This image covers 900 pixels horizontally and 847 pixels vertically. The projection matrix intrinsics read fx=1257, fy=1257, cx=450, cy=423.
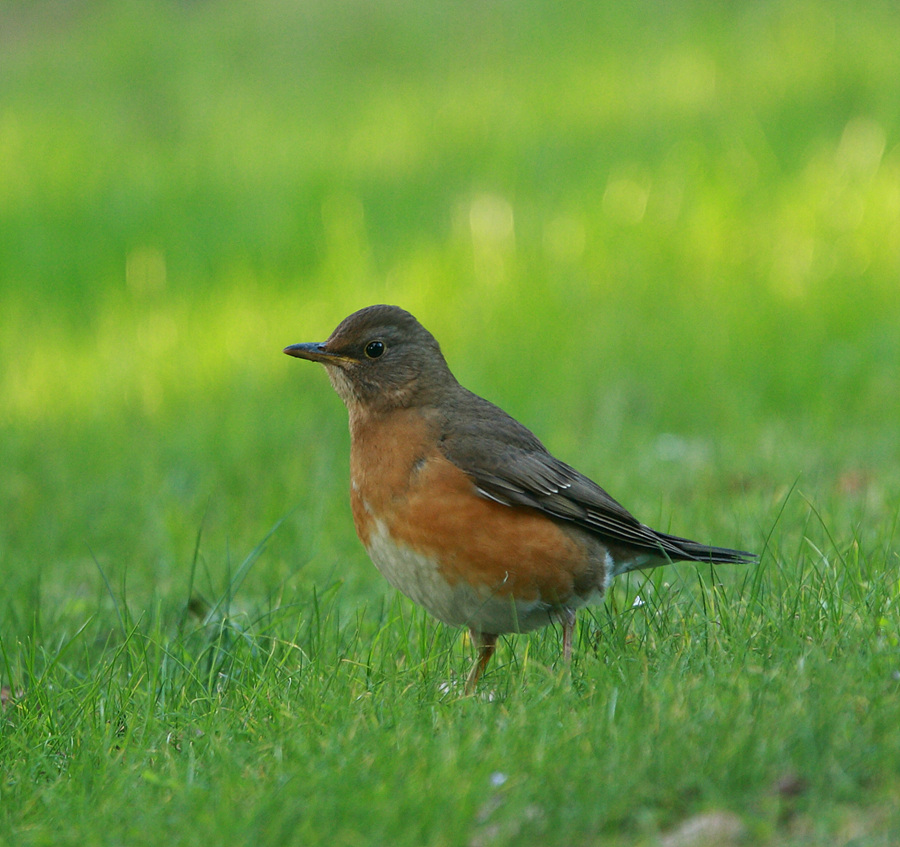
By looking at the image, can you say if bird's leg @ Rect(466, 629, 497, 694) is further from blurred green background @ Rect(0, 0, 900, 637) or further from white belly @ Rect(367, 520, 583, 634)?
blurred green background @ Rect(0, 0, 900, 637)

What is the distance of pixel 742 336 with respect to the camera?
9.07 m

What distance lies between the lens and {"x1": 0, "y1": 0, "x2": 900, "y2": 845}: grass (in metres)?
2.95

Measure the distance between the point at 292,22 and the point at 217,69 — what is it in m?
2.25

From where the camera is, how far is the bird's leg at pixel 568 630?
4.09 metres

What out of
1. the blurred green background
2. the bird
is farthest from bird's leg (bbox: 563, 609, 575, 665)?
the blurred green background

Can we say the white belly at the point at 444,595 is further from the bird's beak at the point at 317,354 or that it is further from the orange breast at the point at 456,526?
the bird's beak at the point at 317,354

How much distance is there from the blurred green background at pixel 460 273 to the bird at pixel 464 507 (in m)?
0.59

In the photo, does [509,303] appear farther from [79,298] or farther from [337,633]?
[337,633]

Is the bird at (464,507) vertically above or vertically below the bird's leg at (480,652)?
above

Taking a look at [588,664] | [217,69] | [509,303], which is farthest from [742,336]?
[217,69]

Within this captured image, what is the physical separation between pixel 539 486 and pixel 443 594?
578mm

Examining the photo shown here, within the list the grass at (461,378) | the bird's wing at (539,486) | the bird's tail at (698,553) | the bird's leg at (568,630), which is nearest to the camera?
the grass at (461,378)

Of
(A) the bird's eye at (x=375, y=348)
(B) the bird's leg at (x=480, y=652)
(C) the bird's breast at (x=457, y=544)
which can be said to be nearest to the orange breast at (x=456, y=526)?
(C) the bird's breast at (x=457, y=544)

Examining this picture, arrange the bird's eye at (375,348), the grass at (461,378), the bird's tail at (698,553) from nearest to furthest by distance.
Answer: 1. the grass at (461,378)
2. the bird's tail at (698,553)
3. the bird's eye at (375,348)
